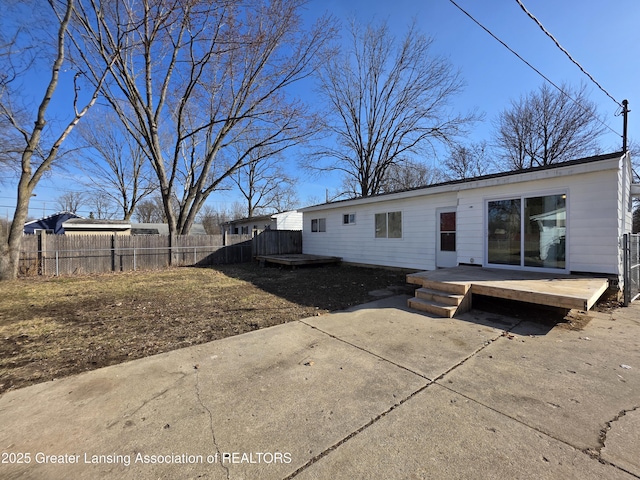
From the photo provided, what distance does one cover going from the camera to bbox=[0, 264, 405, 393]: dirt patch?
10.6 ft

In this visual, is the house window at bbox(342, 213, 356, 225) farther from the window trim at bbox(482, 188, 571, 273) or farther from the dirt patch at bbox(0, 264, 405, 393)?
the window trim at bbox(482, 188, 571, 273)

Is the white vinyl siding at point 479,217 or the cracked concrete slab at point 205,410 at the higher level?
the white vinyl siding at point 479,217

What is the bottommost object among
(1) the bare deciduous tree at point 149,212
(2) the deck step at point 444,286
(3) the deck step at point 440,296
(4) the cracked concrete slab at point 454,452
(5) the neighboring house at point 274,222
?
(4) the cracked concrete slab at point 454,452

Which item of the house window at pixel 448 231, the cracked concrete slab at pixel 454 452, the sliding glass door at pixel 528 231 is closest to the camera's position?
the cracked concrete slab at pixel 454 452

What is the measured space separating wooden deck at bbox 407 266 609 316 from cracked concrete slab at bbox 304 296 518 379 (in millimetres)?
376

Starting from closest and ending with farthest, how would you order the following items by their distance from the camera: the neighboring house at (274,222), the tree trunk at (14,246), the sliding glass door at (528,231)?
the sliding glass door at (528,231) < the tree trunk at (14,246) < the neighboring house at (274,222)

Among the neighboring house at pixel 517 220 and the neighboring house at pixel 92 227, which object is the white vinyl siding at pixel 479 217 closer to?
the neighboring house at pixel 517 220

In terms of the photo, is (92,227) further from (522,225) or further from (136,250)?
(522,225)

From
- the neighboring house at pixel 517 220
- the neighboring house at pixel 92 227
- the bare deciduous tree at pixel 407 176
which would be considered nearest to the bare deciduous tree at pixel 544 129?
the bare deciduous tree at pixel 407 176

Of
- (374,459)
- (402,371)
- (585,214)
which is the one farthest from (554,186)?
(374,459)

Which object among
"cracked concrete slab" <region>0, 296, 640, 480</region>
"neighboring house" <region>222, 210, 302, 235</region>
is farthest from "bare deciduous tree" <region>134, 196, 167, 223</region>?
"cracked concrete slab" <region>0, 296, 640, 480</region>

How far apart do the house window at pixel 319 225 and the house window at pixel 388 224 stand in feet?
11.2

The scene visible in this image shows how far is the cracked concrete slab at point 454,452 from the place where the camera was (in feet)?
5.36

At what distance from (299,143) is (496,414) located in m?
14.9
